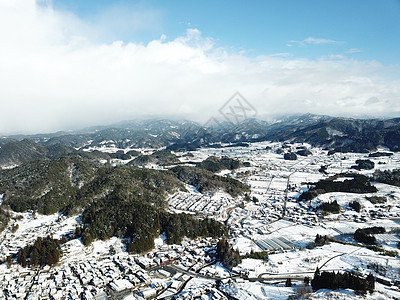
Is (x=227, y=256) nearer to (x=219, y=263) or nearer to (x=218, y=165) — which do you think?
(x=219, y=263)

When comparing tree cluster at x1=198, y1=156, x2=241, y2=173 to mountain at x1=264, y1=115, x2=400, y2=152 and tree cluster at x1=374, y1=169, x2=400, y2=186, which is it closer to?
tree cluster at x1=374, y1=169, x2=400, y2=186

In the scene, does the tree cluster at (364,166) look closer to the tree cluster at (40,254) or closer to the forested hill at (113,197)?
the forested hill at (113,197)

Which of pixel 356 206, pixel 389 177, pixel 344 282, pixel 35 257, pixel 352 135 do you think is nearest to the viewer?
pixel 344 282

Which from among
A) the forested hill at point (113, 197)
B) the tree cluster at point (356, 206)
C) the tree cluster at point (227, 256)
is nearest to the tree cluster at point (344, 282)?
the tree cluster at point (227, 256)

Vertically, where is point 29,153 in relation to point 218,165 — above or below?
above

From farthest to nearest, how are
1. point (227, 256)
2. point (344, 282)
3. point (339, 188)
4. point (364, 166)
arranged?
1. point (364, 166)
2. point (339, 188)
3. point (227, 256)
4. point (344, 282)

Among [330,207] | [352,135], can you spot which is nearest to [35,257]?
[330,207]
